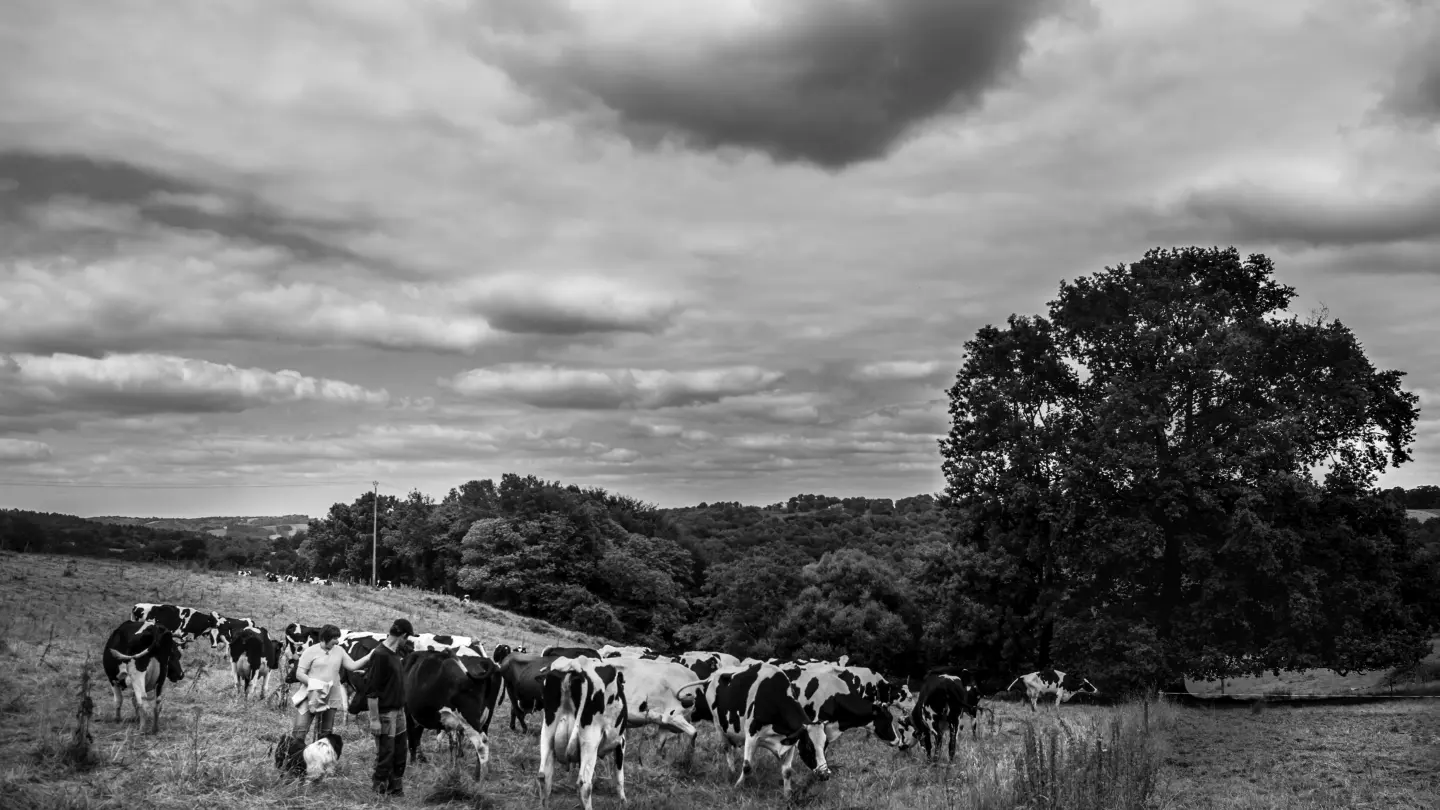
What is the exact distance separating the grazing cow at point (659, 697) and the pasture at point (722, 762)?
31.0 inches

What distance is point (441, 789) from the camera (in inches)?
454

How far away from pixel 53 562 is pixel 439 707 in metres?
36.1

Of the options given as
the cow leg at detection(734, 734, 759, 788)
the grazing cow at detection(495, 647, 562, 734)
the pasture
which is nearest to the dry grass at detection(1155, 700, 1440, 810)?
A: the pasture

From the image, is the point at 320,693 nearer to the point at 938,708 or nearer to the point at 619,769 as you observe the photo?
the point at 619,769

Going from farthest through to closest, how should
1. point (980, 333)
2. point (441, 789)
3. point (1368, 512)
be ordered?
point (980, 333)
point (1368, 512)
point (441, 789)

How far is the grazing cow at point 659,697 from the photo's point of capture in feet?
47.8

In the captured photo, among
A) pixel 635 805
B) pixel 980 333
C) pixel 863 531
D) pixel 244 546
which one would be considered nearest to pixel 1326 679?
pixel 980 333

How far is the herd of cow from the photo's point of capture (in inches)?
470

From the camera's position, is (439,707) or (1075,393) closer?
(439,707)

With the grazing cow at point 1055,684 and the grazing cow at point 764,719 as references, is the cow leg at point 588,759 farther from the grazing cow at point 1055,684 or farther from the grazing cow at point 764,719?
the grazing cow at point 1055,684

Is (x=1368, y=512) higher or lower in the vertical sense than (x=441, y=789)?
higher

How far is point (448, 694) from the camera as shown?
12062mm

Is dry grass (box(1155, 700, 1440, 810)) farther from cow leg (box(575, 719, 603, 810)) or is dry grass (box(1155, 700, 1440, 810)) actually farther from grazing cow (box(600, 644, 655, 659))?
grazing cow (box(600, 644, 655, 659))

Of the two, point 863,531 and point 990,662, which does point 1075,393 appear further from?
point 863,531
